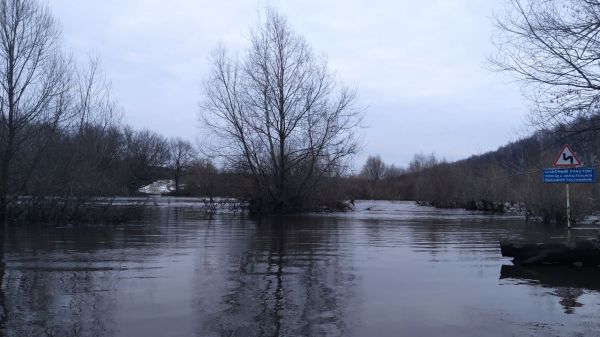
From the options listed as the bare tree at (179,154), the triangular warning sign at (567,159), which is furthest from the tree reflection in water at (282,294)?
the bare tree at (179,154)

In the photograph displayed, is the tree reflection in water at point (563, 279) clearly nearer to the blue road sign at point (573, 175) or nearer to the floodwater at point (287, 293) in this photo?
the floodwater at point (287, 293)

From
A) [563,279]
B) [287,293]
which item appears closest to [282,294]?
[287,293]

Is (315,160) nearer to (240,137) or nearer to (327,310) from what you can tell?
(240,137)

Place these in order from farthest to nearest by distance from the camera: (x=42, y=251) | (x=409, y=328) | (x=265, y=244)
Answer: (x=265, y=244) < (x=42, y=251) < (x=409, y=328)

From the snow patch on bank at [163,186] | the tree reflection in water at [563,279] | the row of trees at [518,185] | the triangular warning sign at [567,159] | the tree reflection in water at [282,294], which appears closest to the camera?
the tree reflection in water at [282,294]

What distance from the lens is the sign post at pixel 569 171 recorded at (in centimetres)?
1616

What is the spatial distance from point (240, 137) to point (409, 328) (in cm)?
3171

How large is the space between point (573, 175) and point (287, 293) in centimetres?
1252

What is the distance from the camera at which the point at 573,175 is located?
55.3 ft

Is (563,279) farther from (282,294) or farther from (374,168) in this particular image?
(374,168)

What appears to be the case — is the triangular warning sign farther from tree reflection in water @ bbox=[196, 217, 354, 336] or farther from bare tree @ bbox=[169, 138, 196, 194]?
bare tree @ bbox=[169, 138, 196, 194]

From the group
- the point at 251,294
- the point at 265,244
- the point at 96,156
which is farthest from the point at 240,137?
the point at 251,294

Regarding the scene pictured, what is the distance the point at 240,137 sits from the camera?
122ft

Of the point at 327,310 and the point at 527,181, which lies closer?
the point at 327,310
